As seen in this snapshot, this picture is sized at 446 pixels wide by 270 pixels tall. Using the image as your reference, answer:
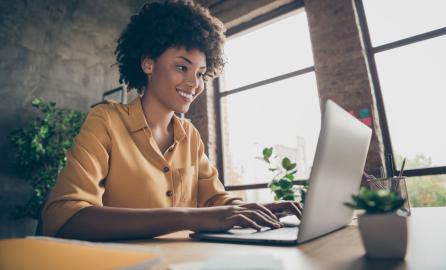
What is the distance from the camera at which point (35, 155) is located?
3082 mm

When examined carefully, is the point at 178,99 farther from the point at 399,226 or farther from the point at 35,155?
the point at 35,155

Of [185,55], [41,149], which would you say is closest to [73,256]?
[185,55]

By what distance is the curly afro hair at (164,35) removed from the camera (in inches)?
61.1

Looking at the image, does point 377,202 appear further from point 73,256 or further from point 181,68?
point 181,68

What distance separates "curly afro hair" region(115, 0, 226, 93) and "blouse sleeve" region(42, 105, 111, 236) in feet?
1.82

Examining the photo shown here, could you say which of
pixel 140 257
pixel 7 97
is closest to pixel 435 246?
pixel 140 257

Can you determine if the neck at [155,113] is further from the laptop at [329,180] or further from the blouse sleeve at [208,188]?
the laptop at [329,180]

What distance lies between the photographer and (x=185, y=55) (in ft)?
4.85

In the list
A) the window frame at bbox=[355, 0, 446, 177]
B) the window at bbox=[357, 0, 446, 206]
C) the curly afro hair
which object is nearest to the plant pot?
the curly afro hair

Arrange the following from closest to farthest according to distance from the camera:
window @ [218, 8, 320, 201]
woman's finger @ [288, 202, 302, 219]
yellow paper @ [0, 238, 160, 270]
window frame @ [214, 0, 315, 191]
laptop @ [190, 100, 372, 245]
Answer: yellow paper @ [0, 238, 160, 270]
laptop @ [190, 100, 372, 245]
woman's finger @ [288, 202, 302, 219]
window @ [218, 8, 320, 201]
window frame @ [214, 0, 315, 191]

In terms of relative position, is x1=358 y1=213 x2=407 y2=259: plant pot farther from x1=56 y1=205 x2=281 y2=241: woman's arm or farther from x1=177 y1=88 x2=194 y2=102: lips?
x1=177 y1=88 x2=194 y2=102: lips

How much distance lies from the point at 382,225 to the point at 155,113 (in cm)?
120

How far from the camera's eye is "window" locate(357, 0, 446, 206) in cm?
279

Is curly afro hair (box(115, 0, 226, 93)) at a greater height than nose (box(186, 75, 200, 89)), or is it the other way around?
curly afro hair (box(115, 0, 226, 93))
